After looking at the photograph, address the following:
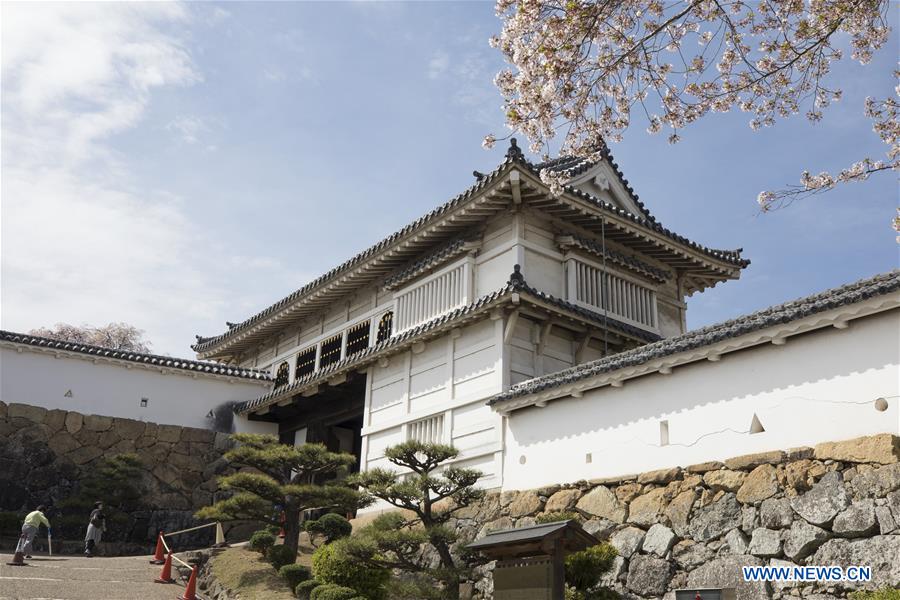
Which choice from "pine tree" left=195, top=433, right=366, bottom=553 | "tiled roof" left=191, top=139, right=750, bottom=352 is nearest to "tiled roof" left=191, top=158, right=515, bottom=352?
"tiled roof" left=191, top=139, right=750, bottom=352

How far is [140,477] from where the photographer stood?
22.2m

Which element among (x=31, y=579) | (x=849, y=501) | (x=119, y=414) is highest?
(x=119, y=414)

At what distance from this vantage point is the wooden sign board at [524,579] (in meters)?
9.10

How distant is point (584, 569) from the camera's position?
10633 mm

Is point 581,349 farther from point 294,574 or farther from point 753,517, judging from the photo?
point 294,574

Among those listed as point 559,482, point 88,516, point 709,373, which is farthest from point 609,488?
point 88,516

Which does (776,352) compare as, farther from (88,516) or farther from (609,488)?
(88,516)

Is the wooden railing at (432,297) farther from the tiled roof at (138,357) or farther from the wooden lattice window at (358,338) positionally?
the tiled roof at (138,357)

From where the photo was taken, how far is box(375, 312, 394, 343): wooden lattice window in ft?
65.3

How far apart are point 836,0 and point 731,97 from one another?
1271 millimetres

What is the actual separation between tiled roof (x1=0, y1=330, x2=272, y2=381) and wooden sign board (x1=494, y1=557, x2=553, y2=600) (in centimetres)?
1630

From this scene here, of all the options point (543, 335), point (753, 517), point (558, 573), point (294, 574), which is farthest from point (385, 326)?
point (558, 573)

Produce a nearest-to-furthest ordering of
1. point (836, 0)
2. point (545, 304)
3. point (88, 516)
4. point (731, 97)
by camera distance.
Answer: point (836, 0) → point (731, 97) → point (545, 304) → point (88, 516)

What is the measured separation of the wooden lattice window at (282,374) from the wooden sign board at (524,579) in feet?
50.5
